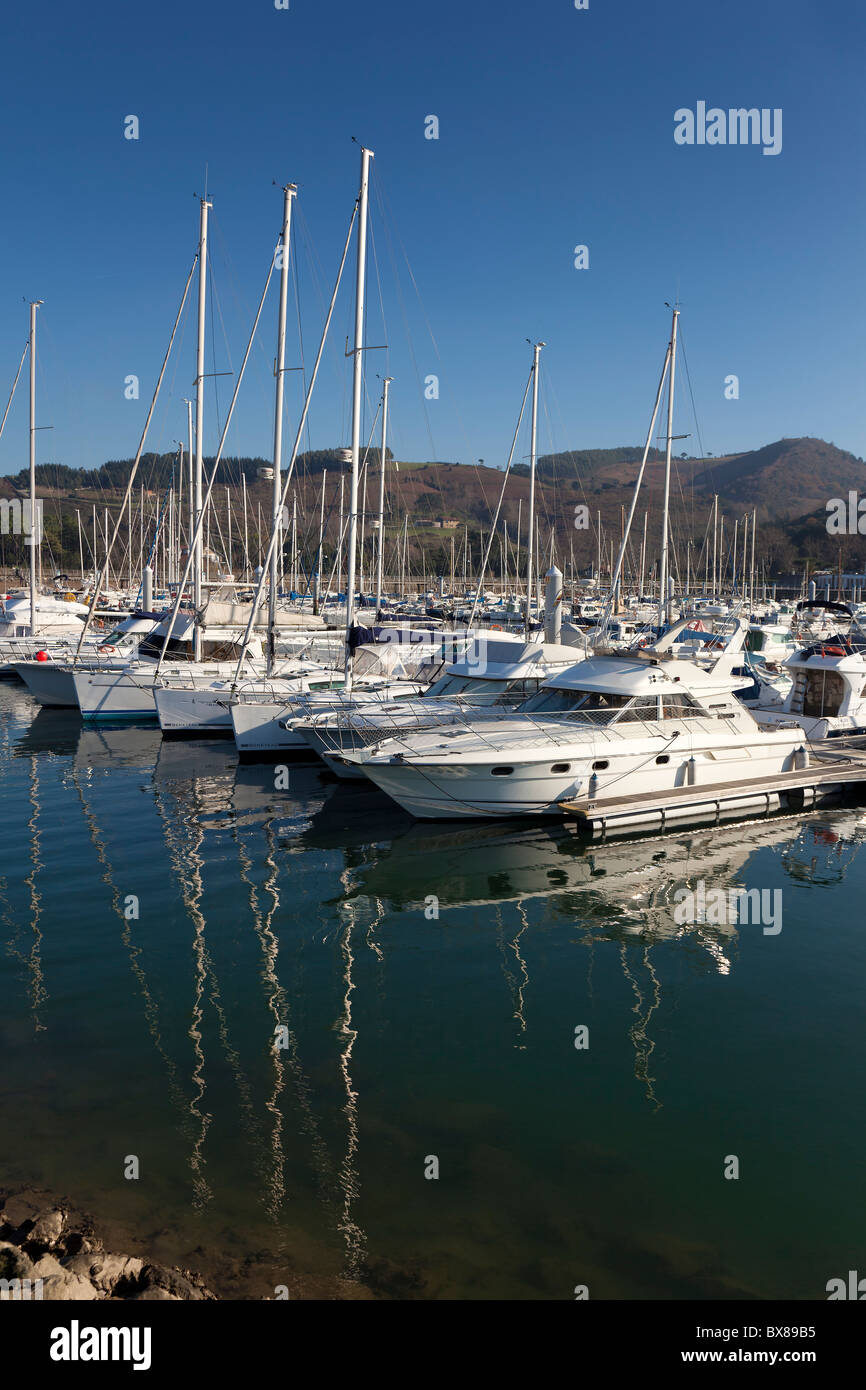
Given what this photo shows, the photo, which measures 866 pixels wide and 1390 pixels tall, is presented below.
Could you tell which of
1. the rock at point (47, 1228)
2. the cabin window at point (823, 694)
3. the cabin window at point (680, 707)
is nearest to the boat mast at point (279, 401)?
the cabin window at point (680, 707)

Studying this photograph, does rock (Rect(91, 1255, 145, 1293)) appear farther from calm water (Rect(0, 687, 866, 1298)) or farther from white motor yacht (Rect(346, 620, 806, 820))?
white motor yacht (Rect(346, 620, 806, 820))

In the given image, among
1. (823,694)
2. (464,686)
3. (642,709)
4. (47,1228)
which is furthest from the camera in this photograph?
(823,694)

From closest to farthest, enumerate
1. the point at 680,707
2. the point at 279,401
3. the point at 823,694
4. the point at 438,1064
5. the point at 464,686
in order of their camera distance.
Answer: the point at 438,1064
the point at 680,707
the point at 464,686
the point at 823,694
the point at 279,401

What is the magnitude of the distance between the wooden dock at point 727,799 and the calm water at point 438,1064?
48.2 inches

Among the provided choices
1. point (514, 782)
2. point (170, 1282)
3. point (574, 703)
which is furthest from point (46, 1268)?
point (574, 703)

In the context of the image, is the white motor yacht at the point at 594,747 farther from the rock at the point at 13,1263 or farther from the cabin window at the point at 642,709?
the rock at the point at 13,1263

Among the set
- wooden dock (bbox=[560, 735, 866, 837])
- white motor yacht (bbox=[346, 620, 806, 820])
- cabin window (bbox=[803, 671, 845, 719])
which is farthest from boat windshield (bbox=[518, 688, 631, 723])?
cabin window (bbox=[803, 671, 845, 719])

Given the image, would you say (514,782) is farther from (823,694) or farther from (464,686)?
(823,694)

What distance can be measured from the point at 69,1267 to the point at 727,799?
1730 cm

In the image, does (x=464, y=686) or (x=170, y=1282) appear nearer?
(x=170, y=1282)

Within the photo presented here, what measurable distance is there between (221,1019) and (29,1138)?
2719 millimetres

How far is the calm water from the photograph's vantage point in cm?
727

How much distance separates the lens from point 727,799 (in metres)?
20.7

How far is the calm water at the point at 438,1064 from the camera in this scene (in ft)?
23.9
